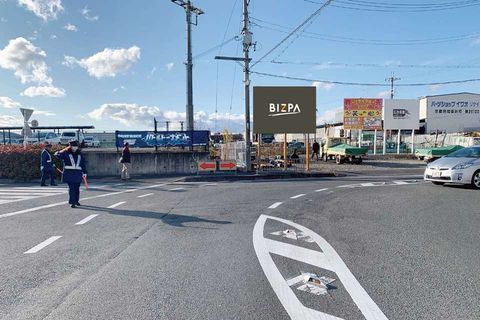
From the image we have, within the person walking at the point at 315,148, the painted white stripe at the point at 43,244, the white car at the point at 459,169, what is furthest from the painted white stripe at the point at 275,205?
the person walking at the point at 315,148

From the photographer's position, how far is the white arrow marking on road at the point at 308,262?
337 centimetres

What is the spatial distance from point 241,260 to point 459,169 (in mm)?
10061

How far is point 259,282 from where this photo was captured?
410 centimetres

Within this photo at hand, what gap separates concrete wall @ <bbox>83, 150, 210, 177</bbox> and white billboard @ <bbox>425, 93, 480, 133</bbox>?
2017 inches

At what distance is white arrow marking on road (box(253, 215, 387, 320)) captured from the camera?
337 centimetres

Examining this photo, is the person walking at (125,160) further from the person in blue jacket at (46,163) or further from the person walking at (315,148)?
the person walking at (315,148)

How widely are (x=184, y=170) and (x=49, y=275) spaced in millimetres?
14694

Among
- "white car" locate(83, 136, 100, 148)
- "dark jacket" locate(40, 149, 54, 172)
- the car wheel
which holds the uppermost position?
"white car" locate(83, 136, 100, 148)

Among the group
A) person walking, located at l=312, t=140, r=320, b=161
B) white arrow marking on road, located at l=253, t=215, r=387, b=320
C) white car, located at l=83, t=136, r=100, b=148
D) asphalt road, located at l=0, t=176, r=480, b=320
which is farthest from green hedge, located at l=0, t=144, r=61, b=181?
person walking, located at l=312, t=140, r=320, b=161

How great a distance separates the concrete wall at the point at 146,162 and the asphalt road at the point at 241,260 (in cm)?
931

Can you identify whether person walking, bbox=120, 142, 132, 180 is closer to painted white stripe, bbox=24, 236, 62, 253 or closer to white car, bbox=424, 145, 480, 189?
painted white stripe, bbox=24, 236, 62, 253

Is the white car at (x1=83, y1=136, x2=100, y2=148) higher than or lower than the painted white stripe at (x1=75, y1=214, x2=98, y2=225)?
higher

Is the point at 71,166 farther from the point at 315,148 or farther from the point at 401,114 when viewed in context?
the point at 401,114

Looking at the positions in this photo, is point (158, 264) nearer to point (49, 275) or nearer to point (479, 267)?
point (49, 275)
